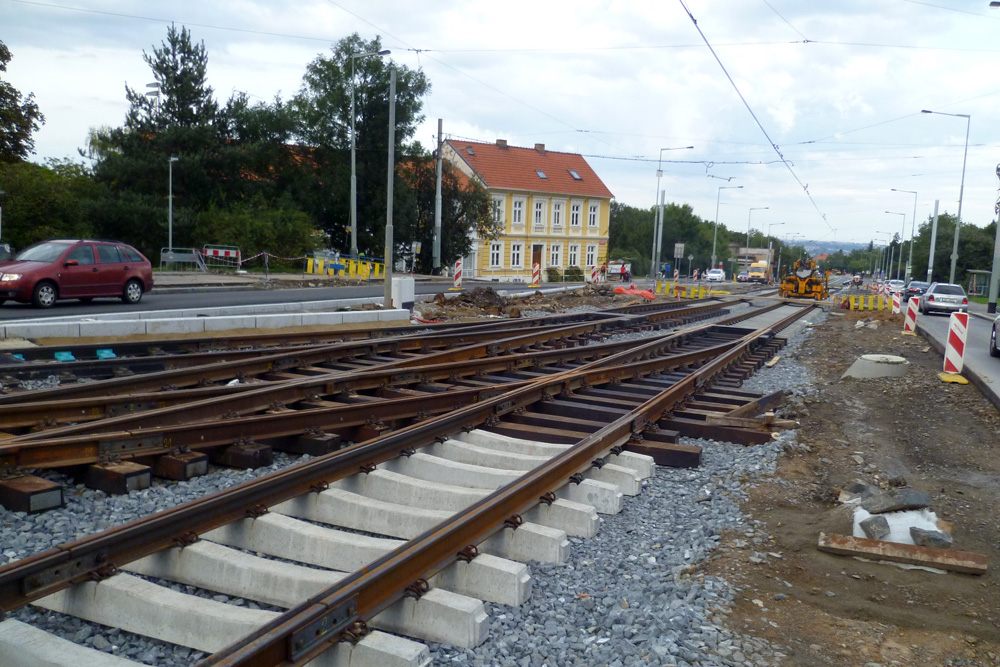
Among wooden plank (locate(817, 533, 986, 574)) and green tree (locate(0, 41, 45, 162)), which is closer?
wooden plank (locate(817, 533, 986, 574))

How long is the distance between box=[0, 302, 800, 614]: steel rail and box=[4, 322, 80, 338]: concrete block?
317 inches

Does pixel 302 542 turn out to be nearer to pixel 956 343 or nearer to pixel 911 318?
pixel 956 343

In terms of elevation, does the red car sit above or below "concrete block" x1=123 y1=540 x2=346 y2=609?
A: above

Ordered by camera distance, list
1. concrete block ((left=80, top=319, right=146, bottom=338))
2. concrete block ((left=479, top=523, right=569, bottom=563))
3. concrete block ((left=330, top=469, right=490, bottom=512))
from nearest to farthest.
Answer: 1. concrete block ((left=479, top=523, right=569, bottom=563))
2. concrete block ((left=330, top=469, right=490, bottom=512))
3. concrete block ((left=80, top=319, right=146, bottom=338))

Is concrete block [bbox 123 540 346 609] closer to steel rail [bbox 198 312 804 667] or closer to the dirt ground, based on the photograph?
steel rail [bbox 198 312 804 667]

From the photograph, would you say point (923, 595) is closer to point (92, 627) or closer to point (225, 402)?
point (92, 627)

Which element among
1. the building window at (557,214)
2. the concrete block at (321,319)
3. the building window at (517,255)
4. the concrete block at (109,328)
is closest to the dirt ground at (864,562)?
the concrete block at (321,319)

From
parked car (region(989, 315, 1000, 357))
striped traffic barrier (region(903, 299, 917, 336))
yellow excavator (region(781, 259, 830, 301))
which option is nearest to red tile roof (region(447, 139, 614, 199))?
yellow excavator (region(781, 259, 830, 301))

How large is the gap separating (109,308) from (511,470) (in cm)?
1499

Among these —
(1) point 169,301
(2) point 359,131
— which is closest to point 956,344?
(1) point 169,301

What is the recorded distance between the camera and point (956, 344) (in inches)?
491

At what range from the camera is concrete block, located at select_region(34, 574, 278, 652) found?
334cm

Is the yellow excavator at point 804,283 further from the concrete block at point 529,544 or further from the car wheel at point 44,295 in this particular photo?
the concrete block at point 529,544

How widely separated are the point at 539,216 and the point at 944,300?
39083mm
